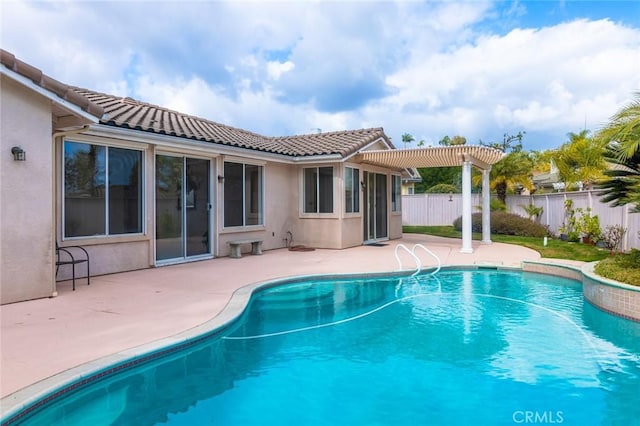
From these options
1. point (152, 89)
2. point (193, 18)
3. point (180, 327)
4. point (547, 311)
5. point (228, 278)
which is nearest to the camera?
point (180, 327)

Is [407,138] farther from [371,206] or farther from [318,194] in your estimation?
[318,194]

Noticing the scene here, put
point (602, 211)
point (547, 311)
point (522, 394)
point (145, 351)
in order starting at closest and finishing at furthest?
point (522, 394) < point (145, 351) < point (547, 311) < point (602, 211)

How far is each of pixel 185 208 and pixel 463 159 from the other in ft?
32.6

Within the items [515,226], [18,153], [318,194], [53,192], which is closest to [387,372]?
[18,153]

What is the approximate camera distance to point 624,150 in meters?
8.40

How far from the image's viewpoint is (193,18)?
566 inches

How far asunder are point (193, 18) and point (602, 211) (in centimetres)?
1666

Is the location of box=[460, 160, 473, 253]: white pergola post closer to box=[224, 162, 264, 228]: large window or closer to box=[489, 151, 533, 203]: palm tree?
box=[224, 162, 264, 228]: large window

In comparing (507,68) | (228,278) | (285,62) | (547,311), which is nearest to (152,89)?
(285,62)

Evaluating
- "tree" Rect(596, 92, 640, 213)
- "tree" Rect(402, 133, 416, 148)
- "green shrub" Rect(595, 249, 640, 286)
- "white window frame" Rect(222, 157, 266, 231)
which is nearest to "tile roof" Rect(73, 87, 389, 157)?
"white window frame" Rect(222, 157, 266, 231)

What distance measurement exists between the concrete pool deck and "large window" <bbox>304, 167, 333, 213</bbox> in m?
3.16

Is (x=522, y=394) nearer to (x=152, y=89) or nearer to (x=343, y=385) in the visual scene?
(x=343, y=385)

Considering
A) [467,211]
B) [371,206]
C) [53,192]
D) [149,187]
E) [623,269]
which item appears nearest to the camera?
[623,269]

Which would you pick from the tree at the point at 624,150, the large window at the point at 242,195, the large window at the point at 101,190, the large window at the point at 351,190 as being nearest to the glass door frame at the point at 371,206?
the large window at the point at 351,190
